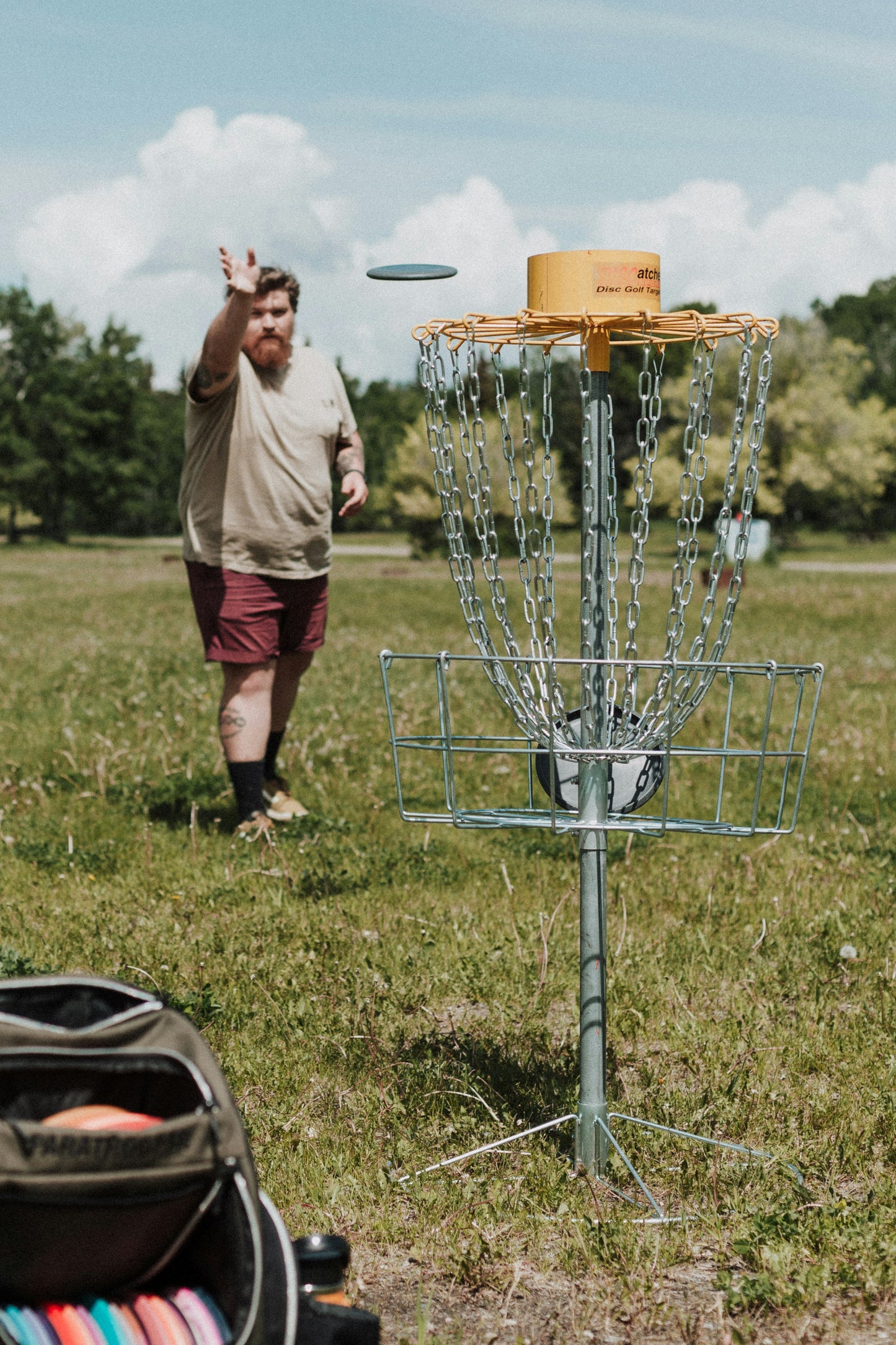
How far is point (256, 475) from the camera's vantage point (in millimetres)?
5781

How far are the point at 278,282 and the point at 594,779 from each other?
3390 mm

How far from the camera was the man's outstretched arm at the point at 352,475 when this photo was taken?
573cm

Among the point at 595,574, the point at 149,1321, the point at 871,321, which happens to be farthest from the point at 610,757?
the point at 871,321

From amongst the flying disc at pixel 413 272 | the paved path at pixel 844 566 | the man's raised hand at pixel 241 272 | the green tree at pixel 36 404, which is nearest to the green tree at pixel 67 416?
the green tree at pixel 36 404

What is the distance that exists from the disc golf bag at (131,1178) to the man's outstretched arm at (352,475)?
3495 mm

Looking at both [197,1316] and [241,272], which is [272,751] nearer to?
[241,272]

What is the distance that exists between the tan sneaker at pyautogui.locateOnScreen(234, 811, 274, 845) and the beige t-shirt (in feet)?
3.46

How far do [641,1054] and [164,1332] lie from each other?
2108mm

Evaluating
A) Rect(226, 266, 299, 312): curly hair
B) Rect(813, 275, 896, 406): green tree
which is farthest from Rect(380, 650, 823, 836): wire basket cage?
Rect(813, 275, 896, 406): green tree

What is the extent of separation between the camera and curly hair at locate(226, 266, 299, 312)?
563 centimetres

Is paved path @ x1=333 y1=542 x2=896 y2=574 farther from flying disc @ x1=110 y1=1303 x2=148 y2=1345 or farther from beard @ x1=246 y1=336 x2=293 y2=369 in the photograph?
flying disc @ x1=110 y1=1303 x2=148 y2=1345

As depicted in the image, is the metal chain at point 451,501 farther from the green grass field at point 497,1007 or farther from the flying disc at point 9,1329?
the flying disc at point 9,1329

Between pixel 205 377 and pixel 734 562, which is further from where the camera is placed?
pixel 205 377

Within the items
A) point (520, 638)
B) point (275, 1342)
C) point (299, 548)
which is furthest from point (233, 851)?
point (520, 638)
